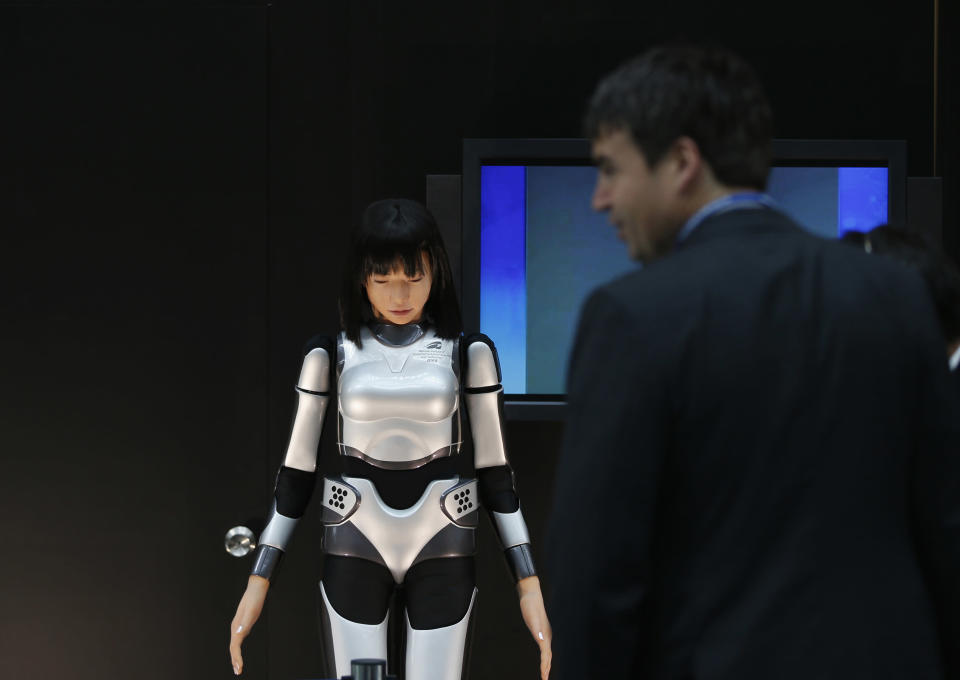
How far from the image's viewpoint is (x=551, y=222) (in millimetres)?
3357

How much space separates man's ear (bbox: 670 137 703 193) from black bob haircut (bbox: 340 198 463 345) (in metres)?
1.53

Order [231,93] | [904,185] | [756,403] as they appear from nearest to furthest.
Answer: [756,403]
[904,185]
[231,93]

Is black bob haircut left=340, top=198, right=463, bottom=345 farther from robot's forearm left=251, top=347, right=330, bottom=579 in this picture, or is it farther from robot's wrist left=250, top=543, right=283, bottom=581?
robot's wrist left=250, top=543, right=283, bottom=581

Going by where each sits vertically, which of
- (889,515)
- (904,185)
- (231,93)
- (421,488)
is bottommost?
(421,488)

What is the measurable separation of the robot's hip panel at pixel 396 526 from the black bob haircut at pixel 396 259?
393 millimetres

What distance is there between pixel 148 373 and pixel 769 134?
2727 mm

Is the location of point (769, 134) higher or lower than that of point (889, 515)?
higher

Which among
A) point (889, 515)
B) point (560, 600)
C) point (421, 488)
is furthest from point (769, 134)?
point (421, 488)

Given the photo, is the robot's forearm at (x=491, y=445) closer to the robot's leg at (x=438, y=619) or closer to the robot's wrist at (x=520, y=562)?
the robot's wrist at (x=520, y=562)

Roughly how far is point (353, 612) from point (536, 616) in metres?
0.44

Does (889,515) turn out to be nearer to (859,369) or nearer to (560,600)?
(859,369)

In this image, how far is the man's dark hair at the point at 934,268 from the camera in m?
1.79

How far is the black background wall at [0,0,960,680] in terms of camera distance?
11.5 feet

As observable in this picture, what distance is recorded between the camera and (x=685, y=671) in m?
1.17
